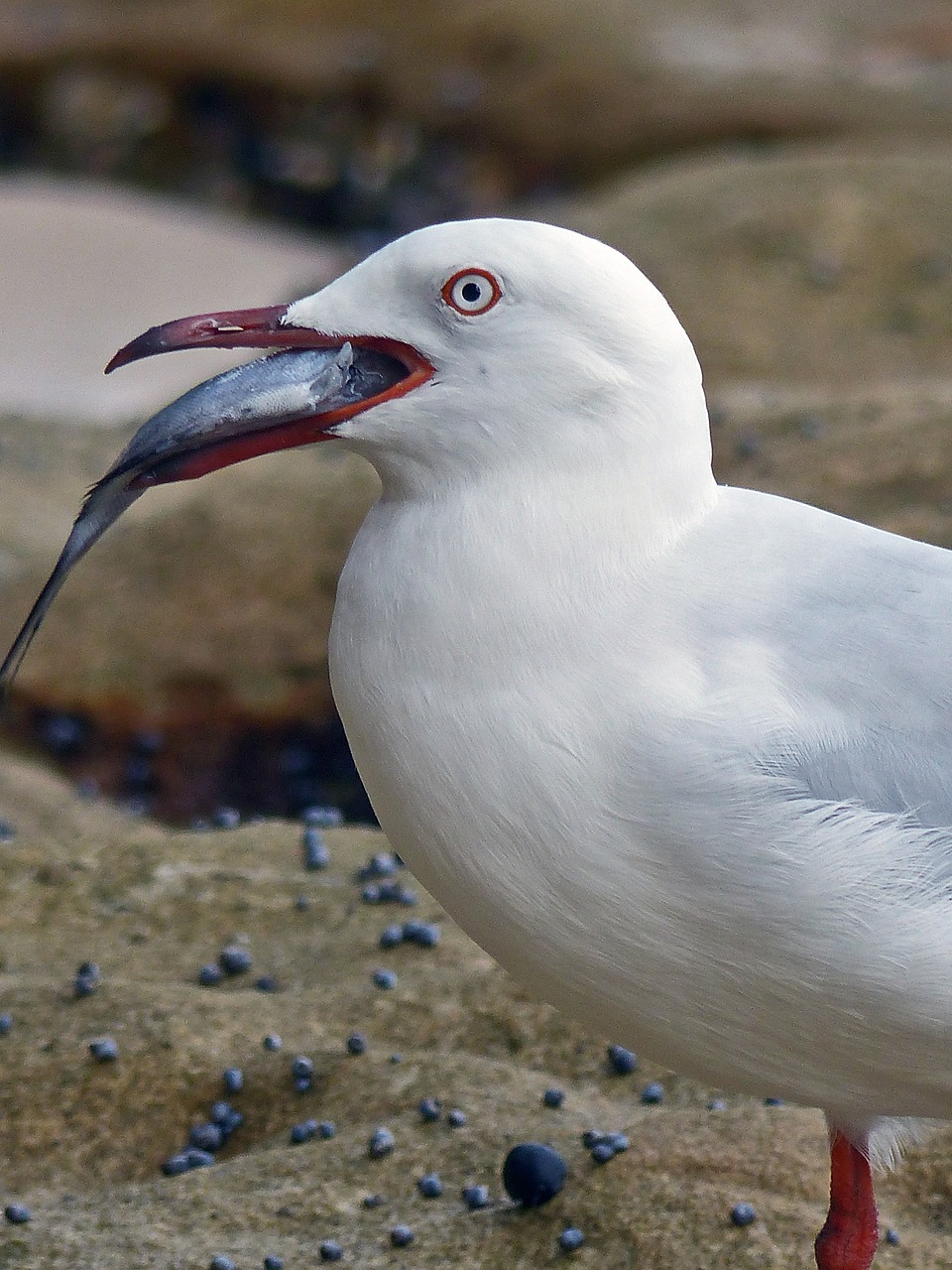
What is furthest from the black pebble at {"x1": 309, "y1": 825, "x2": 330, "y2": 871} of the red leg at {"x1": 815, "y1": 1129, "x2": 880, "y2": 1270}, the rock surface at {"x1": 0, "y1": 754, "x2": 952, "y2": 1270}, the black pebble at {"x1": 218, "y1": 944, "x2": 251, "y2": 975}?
the red leg at {"x1": 815, "y1": 1129, "x2": 880, "y2": 1270}

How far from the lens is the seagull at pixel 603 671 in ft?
8.20

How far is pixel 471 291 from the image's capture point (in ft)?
8.41

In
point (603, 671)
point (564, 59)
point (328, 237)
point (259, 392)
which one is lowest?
point (603, 671)

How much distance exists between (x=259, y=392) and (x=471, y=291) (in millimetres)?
348

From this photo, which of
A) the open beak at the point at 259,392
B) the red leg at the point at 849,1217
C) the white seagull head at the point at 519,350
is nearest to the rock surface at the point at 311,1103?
the red leg at the point at 849,1217

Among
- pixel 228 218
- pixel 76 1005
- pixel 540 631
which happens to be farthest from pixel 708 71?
pixel 540 631

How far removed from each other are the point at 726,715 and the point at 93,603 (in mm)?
4831

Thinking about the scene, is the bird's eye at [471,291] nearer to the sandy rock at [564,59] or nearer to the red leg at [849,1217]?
the red leg at [849,1217]

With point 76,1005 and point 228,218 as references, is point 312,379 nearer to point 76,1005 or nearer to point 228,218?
point 76,1005

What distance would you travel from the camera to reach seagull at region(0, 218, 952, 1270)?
8.20ft

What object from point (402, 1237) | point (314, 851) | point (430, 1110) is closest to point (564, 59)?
point (314, 851)

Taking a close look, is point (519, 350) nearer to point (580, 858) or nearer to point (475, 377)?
point (475, 377)

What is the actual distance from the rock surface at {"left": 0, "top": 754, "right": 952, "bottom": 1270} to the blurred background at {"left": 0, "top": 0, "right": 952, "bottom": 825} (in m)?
1.79

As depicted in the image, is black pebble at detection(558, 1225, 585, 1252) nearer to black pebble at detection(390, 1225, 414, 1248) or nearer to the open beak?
black pebble at detection(390, 1225, 414, 1248)
